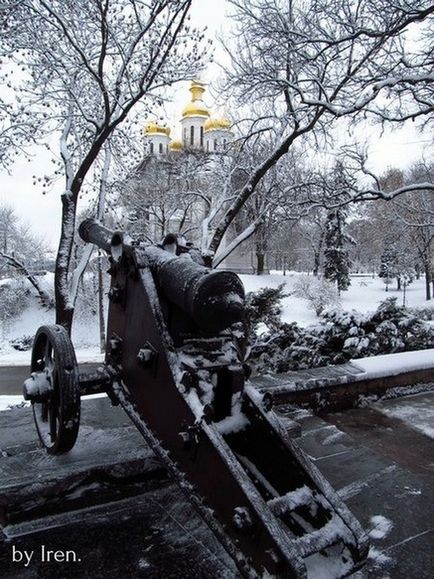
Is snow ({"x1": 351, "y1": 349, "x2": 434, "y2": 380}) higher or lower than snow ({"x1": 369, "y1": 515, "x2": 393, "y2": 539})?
above

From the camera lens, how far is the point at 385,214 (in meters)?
30.3

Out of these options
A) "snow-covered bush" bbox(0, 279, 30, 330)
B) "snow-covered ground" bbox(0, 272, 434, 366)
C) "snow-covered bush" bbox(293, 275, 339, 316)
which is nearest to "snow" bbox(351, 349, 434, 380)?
"snow-covered ground" bbox(0, 272, 434, 366)

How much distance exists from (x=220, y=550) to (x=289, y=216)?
12.2 meters

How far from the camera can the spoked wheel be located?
2.40m

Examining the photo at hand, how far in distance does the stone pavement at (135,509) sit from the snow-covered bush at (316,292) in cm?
2400

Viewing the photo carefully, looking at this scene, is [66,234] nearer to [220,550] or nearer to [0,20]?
[0,20]

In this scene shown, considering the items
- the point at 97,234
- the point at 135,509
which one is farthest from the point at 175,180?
the point at 135,509

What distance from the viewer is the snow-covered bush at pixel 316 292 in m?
27.9

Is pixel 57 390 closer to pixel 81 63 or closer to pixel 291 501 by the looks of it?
pixel 291 501

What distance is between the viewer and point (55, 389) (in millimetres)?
2600

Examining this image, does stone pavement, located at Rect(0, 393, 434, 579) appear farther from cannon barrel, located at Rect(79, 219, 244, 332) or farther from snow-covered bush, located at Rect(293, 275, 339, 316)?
snow-covered bush, located at Rect(293, 275, 339, 316)

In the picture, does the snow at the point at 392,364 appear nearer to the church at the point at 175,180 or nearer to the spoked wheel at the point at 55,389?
the spoked wheel at the point at 55,389

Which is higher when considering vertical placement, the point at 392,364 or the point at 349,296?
the point at 392,364

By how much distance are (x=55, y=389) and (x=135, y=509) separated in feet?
2.35
